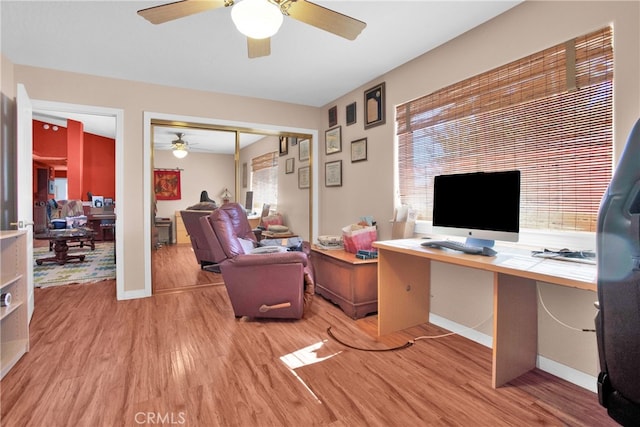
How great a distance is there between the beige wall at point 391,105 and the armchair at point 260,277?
1.20m

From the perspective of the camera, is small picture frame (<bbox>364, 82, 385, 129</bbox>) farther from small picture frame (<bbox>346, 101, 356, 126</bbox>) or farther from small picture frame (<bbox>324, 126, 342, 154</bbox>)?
small picture frame (<bbox>324, 126, 342, 154</bbox>)

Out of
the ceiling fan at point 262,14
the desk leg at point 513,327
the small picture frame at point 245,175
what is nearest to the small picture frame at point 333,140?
the small picture frame at point 245,175

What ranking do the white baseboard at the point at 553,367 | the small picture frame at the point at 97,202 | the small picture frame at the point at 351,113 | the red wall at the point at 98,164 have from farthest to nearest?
1. the red wall at the point at 98,164
2. the small picture frame at the point at 97,202
3. the small picture frame at the point at 351,113
4. the white baseboard at the point at 553,367

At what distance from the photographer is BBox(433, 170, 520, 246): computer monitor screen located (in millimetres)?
1913

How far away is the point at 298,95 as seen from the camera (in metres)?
4.12

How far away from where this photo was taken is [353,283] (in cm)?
291

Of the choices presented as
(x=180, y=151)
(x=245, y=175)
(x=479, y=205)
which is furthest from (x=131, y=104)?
(x=479, y=205)

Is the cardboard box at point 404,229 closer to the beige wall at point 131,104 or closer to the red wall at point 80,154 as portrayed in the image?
the beige wall at point 131,104

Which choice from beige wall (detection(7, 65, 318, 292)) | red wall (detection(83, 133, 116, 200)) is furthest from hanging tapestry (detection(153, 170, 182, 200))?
red wall (detection(83, 133, 116, 200))

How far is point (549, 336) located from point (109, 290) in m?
4.36

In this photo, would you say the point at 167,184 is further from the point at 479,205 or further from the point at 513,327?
the point at 513,327

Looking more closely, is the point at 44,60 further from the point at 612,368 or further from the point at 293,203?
the point at 612,368

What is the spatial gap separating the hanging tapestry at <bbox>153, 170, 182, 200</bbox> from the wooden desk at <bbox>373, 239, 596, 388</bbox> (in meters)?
3.06

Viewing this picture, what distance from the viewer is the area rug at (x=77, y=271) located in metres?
4.20
